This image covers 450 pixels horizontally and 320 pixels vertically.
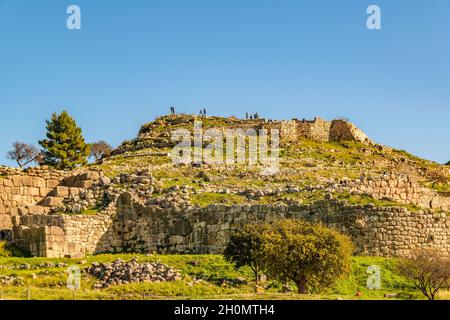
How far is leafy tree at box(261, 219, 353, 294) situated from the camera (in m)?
31.6

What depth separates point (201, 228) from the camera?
130 feet

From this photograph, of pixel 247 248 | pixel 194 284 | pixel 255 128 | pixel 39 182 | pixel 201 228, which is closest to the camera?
pixel 194 284

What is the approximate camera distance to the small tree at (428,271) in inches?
1281

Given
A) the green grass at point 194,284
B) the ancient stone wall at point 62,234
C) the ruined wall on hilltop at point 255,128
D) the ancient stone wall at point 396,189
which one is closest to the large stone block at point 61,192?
the ancient stone wall at point 62,234

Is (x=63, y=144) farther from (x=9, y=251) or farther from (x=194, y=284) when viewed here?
(x=194, y=284)

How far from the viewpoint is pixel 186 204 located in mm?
40781

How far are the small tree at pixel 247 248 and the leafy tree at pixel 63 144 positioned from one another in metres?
23.0

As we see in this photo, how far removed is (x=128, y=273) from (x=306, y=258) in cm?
570

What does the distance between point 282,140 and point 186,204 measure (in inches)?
853

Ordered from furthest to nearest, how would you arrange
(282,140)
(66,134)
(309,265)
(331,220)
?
(282,140), (66,134), (331,220), (309,265)

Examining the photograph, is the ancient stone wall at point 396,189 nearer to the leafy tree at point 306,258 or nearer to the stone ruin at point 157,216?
the stone ruin at point 157,216

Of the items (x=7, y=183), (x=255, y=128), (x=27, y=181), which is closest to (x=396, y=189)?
(x=27, y=181)

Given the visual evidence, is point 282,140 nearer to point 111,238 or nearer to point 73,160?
point 73,160
